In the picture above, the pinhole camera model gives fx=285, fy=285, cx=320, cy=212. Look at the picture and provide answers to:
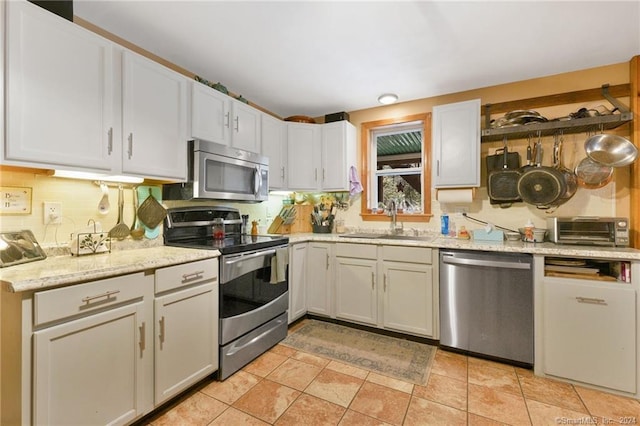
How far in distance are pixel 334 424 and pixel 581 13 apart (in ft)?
9.36

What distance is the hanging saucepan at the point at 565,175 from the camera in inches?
93.6

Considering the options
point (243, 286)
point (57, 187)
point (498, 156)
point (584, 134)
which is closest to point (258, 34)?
point (57, 187)

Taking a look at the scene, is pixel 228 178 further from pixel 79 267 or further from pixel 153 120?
pixel 79 267

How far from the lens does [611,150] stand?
2158 mm

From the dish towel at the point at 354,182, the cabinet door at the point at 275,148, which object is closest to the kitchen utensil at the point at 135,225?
the cabinet door at the point at 275,148

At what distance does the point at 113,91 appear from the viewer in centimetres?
169

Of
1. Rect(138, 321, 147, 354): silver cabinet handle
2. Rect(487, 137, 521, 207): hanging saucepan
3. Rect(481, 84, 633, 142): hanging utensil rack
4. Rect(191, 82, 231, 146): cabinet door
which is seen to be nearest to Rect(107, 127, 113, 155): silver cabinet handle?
Rect(191, 82, 231, 146): cabinet door

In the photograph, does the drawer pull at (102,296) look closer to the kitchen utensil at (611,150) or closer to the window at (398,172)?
the window at (398,172)

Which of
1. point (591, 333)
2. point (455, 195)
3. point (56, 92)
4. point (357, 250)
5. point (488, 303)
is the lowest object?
point (591, 333)

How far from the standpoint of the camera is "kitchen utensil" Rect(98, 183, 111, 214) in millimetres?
1882

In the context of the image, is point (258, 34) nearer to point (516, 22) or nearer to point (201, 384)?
point (516, 22)

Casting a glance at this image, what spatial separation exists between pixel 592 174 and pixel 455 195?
100cm

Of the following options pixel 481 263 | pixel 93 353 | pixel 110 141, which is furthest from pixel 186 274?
pixel 481 263

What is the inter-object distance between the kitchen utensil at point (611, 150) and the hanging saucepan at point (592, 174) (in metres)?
0.07
